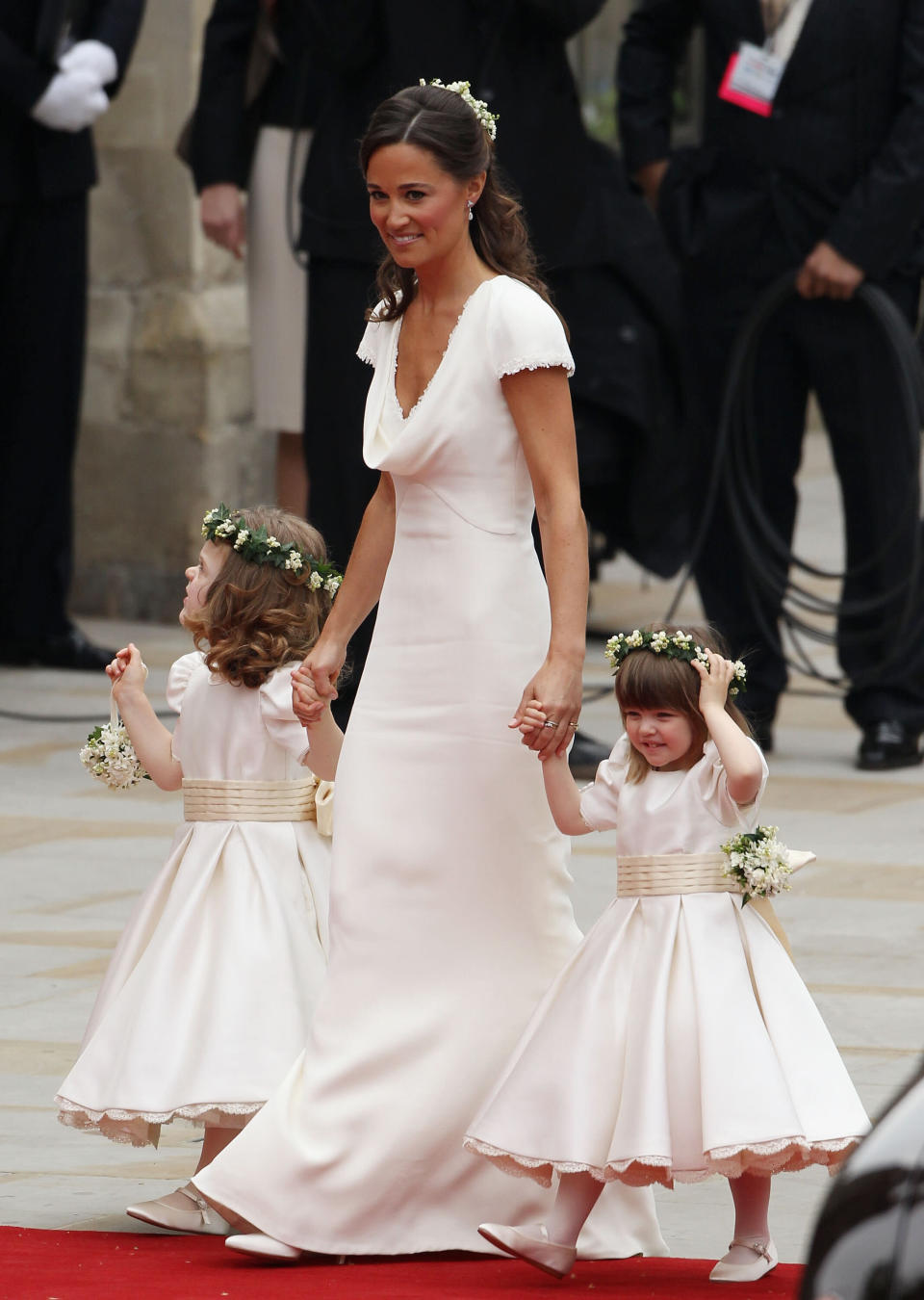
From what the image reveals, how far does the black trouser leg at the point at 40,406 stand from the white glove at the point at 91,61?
0.40 metres

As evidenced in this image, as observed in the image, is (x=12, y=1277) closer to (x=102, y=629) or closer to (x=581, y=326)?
(x=581, y=326)

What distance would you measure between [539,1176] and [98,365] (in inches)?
221

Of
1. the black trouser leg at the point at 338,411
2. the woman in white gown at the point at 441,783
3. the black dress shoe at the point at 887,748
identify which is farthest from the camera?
the black dress shoe at the point at 887,748

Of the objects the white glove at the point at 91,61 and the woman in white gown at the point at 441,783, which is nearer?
the woman in white gown at the point at 441,783

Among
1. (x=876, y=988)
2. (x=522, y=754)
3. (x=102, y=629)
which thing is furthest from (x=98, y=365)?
(x=522, y=754)

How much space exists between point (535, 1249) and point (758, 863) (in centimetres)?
53

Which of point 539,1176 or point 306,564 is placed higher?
point 306,564

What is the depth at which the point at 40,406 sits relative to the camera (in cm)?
747

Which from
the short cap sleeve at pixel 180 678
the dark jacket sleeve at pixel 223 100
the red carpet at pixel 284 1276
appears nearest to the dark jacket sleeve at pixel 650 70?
the dark jacket sleeve at pixel 223 100

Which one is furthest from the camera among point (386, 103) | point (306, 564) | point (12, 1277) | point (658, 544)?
point (658, 544)

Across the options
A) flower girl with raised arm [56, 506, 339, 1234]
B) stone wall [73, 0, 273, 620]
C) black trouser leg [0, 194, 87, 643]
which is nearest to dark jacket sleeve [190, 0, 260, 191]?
black trouser leg [0, 194, 87, 643]

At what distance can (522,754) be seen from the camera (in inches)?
132

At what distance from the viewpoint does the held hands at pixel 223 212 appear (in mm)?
6551

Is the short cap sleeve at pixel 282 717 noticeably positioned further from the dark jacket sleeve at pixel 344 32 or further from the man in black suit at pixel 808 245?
the man in black suit at pixel 808 245
